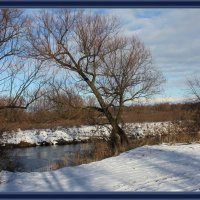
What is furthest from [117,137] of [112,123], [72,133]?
[72,133]

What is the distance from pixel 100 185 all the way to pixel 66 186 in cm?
66

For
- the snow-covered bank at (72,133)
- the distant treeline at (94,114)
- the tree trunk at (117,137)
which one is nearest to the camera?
the tree trunk at (117,137)

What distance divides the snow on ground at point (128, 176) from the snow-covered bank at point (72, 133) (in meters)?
5.43

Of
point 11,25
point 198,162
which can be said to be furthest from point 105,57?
point 198,162

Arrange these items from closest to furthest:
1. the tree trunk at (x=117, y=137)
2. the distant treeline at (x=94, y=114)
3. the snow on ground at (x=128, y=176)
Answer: the snow on ground at (x=128, y=176) → the tree trunk at (x=117, y=137) → the distant treeline at (x=94, y=114)

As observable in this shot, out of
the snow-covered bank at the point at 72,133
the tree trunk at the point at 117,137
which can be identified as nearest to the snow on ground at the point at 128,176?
the tree trunk at the point at 117,137

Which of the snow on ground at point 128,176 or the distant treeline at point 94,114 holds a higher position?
the distant treeline at point 94,114

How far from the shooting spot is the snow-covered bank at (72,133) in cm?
1629

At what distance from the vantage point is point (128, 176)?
25.1 feet

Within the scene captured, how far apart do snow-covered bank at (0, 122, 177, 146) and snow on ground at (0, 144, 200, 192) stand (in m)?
5.43

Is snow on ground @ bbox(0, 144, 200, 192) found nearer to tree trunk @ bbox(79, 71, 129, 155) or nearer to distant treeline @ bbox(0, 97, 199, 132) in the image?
tree trunk @ bbox(79, 71, 129, 155)

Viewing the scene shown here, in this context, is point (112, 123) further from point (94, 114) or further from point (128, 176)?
point (128, 176)

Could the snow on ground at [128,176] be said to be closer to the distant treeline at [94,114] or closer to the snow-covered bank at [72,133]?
the snow-covered bank at [72,133]

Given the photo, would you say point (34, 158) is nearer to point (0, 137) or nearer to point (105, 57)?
point (0, 137)
